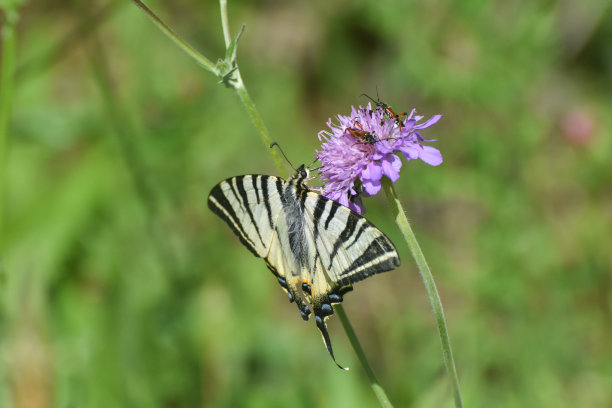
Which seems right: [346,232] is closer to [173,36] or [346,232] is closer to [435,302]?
[435,302]

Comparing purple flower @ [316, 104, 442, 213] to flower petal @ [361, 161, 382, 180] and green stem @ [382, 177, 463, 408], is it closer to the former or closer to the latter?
flower petal @ [361, 161, 382, 180]

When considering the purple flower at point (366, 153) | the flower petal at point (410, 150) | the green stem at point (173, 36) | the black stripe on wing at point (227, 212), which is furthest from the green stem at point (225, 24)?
the flower petal at point (410, 150)

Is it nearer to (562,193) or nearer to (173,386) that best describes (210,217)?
(173,386)

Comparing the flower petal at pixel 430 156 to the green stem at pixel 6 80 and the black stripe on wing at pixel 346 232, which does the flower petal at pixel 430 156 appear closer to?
the black stripe on wing at pixel 346 232

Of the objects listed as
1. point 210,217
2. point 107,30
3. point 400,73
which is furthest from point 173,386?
point 107,30

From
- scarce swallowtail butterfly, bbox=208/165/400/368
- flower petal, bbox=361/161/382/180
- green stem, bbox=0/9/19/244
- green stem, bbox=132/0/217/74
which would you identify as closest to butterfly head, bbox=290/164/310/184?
scarce swallowtail butterfly, bbox=208/165/400/368

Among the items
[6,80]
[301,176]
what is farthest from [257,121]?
[6,80]
